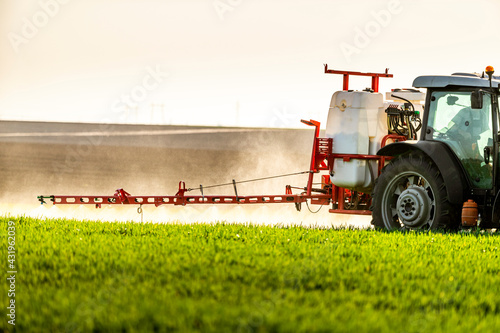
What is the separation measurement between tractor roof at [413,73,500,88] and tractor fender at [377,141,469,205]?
86 centimetres

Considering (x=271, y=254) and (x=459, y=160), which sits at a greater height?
(x=459, y=160)

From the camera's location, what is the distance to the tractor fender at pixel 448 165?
11328mm

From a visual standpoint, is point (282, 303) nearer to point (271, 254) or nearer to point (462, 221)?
point (271, 254)

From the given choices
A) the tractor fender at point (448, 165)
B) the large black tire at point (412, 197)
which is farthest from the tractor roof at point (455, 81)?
the large black tire at point (412, 197)

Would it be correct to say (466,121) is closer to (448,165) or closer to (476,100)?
(448,165)

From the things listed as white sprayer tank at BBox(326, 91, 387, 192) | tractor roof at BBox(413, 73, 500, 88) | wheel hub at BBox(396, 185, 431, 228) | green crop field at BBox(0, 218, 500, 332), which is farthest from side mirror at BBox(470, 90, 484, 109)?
white sprayer tank at BBox(326, 91, 387, 192)

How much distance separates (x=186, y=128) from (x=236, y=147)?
901 centimetres

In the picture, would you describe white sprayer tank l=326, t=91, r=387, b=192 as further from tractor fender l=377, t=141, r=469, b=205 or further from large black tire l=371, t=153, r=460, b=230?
tractor fender l=377, t=141, r=469, b=205

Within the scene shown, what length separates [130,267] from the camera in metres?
7.62

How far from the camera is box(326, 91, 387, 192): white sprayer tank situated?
1366 cm

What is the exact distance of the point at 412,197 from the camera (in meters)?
11.8

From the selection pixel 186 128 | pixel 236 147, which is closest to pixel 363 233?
pixel 236 147

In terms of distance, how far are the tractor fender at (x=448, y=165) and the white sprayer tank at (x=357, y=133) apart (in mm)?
1733

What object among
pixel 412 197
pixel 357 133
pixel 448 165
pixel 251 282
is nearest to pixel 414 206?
pixel 412 197
